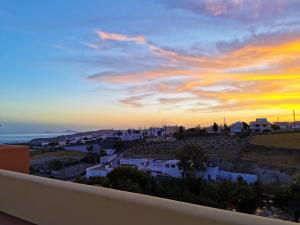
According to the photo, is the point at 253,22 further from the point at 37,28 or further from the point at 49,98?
the point at 49,98

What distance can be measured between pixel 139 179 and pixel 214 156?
569 cm

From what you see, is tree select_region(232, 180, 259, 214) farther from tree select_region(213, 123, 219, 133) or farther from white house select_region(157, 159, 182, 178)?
tree select_region(213, 123, 219, 133)

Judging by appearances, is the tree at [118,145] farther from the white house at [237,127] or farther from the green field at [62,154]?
the white house at [237,127]

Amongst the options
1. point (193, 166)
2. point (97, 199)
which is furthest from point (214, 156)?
point (97, 199)

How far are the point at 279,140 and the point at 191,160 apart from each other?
8.26 meters

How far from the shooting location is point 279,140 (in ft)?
62.4

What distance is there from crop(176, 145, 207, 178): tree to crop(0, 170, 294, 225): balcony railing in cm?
866

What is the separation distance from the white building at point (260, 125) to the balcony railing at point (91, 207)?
21.3 m

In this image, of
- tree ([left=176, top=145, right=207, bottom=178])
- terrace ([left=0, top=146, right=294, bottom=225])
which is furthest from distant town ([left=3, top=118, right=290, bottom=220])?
terrace ([left=0, top=146, right=294, bottom=225])

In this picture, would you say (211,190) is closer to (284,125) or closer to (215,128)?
(215,128)

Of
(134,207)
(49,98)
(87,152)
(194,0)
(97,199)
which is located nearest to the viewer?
(134,207)

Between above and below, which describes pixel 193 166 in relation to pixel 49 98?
below

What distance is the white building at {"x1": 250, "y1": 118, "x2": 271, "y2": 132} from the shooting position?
23281 millimetres

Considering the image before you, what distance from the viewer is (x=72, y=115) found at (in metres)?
15.9
